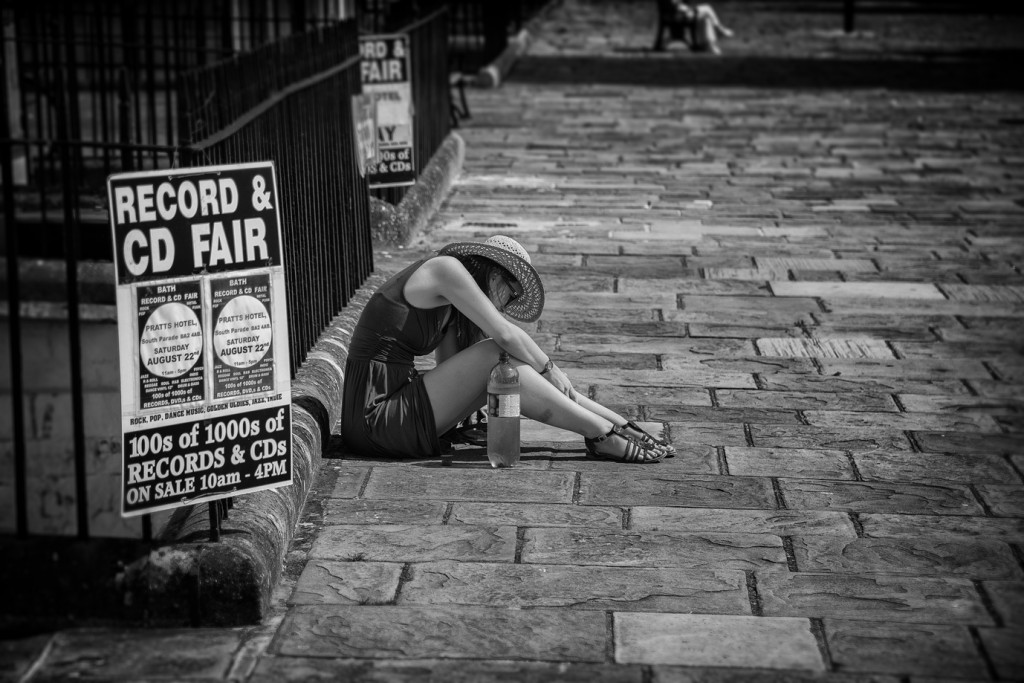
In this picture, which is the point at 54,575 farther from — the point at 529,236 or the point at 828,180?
the point at 828,180

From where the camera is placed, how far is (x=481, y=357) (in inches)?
217

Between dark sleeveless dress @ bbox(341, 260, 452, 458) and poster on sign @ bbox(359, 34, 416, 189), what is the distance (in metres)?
3.77

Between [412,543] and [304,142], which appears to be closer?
[412,543]

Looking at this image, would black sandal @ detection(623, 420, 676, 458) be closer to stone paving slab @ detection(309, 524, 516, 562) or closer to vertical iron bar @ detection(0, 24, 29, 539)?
stone paving slab @ detection(309, 524, 516, 562)

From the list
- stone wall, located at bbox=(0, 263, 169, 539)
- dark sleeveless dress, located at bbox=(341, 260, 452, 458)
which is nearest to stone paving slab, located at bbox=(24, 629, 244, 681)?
dark sleeveless dress, located at bbox=(341, 260, 452, 458)

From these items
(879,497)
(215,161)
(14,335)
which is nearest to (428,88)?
(215,161)

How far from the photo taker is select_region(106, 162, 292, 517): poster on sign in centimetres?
400

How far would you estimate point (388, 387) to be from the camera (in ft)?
18.2

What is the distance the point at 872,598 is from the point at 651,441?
1414 millimetres

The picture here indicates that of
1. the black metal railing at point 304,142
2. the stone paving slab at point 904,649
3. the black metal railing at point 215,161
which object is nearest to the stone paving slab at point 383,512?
the black metal railing at point 215,161

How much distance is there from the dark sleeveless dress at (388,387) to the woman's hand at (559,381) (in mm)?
498

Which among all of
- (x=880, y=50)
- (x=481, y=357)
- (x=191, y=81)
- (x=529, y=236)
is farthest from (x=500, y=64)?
(x=481, y=357)

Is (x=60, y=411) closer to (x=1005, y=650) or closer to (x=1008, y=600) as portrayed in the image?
(x=1008, y=600)

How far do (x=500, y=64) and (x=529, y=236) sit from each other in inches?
386
